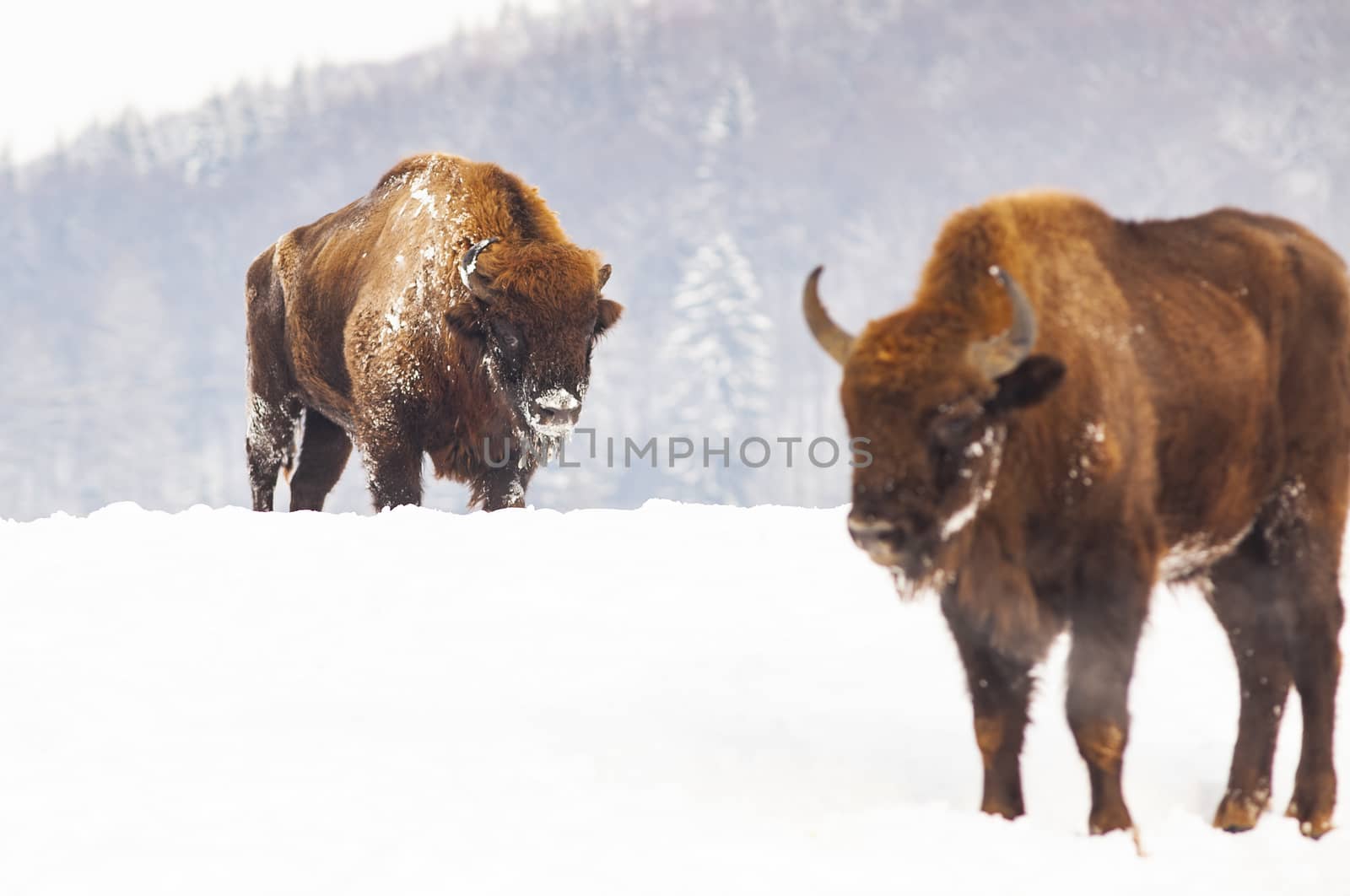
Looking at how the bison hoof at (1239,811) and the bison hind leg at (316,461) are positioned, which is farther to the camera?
the bison hind leg at (316,461)

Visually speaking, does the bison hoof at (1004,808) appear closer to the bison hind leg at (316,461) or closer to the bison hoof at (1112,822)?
the bison hoof at (1112,822)

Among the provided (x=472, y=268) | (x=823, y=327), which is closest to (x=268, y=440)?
(x=472, y=268)

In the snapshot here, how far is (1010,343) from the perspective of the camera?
4.34 m

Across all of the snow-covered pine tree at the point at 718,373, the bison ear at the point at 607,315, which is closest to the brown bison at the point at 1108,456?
the bison ear at the point at 607,315

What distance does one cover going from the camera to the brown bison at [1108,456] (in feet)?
14.4

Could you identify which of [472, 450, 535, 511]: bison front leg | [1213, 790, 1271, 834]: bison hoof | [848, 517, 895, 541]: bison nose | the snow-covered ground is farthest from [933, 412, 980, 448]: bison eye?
[472, 450, 535, 511]: bison front leg

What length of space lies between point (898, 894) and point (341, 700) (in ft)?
7.62

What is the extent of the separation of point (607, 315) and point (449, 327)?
94 centimetres

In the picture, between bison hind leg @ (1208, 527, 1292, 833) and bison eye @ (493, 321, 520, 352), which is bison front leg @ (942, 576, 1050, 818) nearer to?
bison hind leg @ (1208, 527, 1292, 833)

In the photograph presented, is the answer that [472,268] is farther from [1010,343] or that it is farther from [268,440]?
[1010,343]

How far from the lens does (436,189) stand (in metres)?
9.69

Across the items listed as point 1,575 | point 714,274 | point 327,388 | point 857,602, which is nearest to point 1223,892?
point 857,602

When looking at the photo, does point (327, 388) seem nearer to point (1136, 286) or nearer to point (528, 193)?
point (528, 193)

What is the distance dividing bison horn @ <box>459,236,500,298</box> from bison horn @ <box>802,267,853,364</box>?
160 inches
